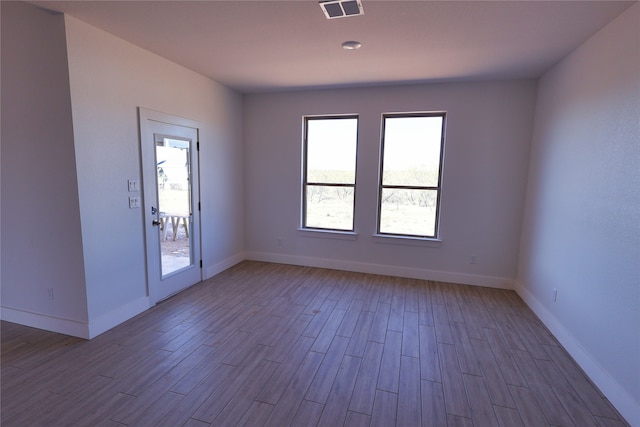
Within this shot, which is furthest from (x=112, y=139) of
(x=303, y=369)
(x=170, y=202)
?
(x=303, y=369)

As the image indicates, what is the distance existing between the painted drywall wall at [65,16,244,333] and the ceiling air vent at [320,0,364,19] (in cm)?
203

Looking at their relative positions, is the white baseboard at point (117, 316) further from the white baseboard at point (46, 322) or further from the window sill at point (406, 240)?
the window sill at point (406, 240)

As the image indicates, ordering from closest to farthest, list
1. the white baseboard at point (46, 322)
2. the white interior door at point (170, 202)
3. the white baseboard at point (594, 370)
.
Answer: the white baseboard at point (594, 370), the white baseboard at point (46, 322), the white interior door at point (170, 202)

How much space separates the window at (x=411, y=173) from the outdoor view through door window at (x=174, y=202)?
8.85 ft

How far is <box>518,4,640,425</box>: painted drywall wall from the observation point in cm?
205

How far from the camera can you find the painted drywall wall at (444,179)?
4.00 m

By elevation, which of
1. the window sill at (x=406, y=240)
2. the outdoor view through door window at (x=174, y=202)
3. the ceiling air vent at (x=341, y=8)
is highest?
the ceiling air vent at (x=341, y=8)

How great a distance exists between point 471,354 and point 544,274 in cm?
141

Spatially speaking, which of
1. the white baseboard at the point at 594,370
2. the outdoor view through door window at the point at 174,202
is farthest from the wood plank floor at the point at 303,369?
the outdoor view through door window at the point at 174,202

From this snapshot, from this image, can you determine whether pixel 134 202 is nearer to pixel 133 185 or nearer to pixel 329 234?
pixel 133 185

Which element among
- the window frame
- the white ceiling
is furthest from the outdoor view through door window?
the window frame

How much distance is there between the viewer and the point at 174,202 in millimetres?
3701

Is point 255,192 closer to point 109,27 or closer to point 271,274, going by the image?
point 271,274

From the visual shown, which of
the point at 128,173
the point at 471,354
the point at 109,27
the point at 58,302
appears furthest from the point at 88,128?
the point at 471,354
